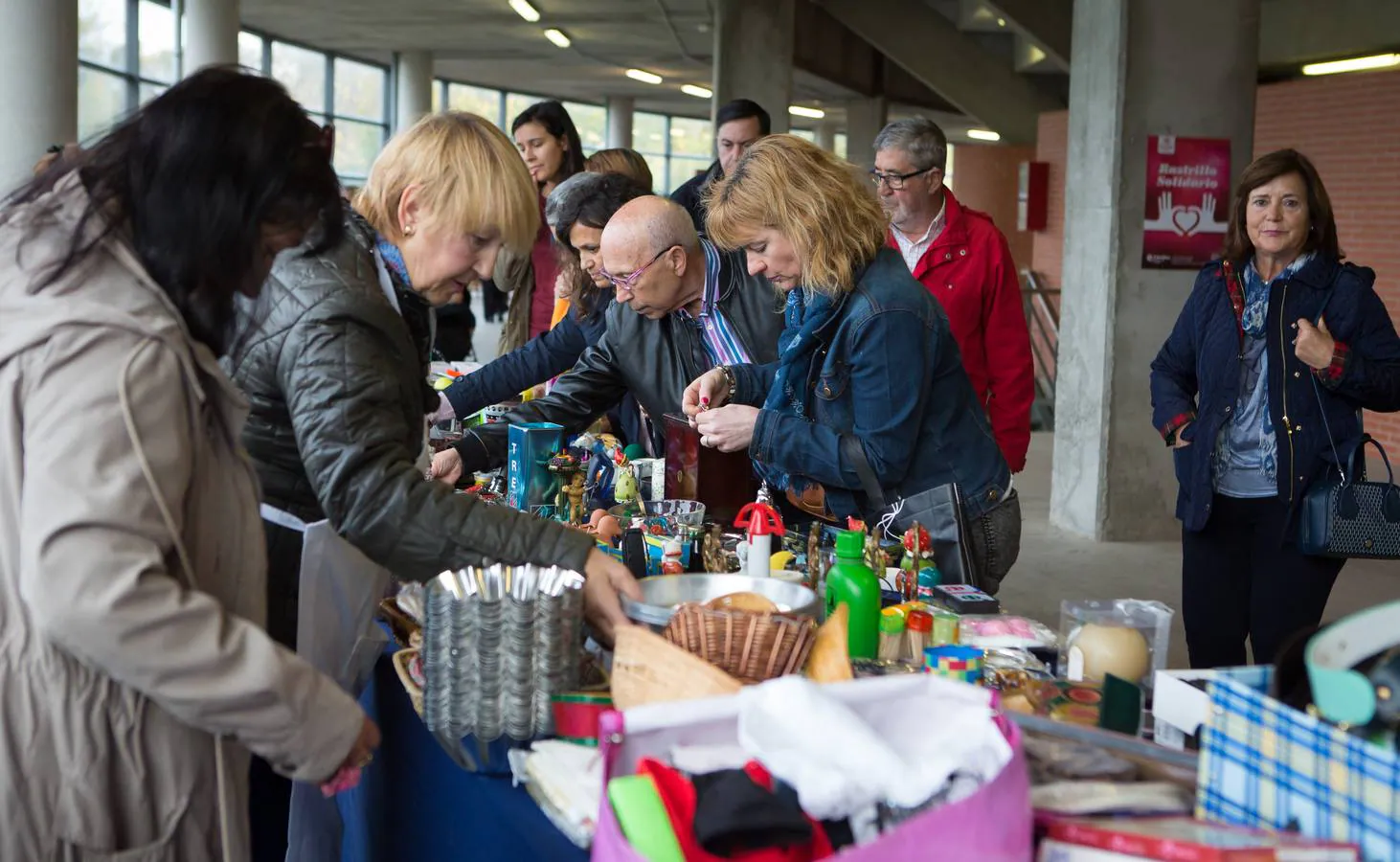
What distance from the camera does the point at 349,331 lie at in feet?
6.64

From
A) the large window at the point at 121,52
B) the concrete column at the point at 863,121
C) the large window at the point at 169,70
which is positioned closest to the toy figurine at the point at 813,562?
the large window at the point at 169,70

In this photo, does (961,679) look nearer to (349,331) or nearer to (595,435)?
(349,331)

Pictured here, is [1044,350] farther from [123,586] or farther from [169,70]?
[123,586]

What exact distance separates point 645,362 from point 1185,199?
169 inches

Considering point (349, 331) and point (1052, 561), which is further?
point (1052, 561)

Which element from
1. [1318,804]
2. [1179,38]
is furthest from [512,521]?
[1179,38]

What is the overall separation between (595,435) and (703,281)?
2.24 ft

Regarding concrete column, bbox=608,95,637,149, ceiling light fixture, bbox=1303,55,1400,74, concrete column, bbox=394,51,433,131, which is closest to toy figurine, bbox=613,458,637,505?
ceiling light fixture, bbox=1303,55,1400,74

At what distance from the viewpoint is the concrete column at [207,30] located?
13016mm

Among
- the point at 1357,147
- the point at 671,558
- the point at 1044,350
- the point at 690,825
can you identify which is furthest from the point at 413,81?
the point at 690,825

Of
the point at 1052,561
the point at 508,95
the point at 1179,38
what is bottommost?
the point at 1052,561

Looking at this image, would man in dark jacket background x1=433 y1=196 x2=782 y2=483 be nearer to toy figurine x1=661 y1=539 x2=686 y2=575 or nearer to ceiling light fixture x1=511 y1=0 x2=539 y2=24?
toy figurine x1=661 y1=539 x2=686 y2=575

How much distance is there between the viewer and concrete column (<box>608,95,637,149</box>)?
86.0 ft

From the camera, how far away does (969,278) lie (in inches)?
177
